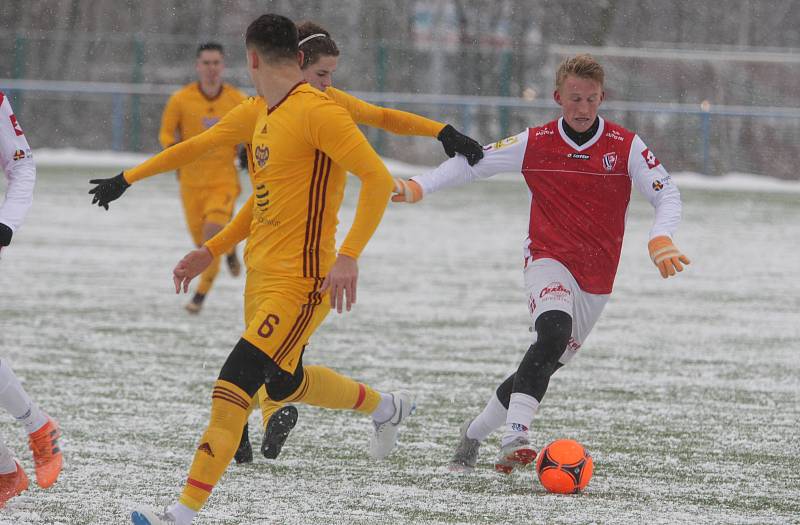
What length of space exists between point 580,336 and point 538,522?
1129mm

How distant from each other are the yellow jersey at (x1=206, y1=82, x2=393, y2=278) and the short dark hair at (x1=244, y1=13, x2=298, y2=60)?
0.53 ft

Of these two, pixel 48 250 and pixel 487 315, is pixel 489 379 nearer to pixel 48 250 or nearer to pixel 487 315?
pixel 487 315

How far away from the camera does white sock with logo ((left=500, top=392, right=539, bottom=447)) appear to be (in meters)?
5.75

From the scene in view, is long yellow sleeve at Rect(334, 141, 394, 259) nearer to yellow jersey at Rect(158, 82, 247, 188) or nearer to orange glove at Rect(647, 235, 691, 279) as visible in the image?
orange glove at Rect(647, 235, 691, 279)

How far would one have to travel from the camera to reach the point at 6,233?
5301 millimetres

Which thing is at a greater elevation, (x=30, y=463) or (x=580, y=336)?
(x=580, y=336)

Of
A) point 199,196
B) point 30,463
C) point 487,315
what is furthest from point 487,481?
point 199,196

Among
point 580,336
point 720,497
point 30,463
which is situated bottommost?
point 30,463

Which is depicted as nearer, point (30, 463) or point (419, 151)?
Answer: point (30, 463)

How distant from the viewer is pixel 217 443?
4789mm

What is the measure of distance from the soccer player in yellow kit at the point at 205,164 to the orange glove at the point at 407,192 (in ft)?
16.8

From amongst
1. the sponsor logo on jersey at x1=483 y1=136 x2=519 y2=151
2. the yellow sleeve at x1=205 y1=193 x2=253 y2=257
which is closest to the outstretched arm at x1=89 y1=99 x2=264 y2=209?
the yellow sleeve at x1=205 y1=193 x2=253 y2=257

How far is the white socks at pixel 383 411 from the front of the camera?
6094mm

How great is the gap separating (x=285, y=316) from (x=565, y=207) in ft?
5.01
